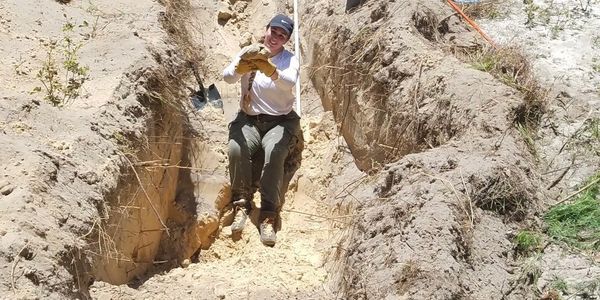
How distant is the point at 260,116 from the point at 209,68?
120cm

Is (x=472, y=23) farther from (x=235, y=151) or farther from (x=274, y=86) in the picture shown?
(x=235, y=151)

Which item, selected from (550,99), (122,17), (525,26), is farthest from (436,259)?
(122,17)

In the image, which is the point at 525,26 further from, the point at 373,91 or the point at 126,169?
the point at 126,169

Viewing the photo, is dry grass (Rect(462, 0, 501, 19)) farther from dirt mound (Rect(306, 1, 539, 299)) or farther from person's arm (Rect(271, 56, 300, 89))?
person's arm (Rect(271, 56, 300, 89))

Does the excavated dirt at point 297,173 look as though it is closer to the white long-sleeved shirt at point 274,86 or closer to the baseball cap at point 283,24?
the white long-sleeved shirt at point 274,86

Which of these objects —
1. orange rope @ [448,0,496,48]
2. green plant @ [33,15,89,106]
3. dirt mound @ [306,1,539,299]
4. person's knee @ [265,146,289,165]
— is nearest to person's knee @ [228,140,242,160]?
person's knee @ [265,146,289,165]

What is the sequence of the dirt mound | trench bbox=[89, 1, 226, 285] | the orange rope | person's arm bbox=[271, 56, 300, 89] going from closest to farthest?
the dirt mound < trench bbox=[89, 1, 226, 285] < person's arm bbox=[271, 56, 300, 89] < the orange rope

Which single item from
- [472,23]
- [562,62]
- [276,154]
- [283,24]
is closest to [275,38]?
[283,24]

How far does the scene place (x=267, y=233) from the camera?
465 centimetres

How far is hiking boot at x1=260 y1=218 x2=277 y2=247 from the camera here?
4.64m

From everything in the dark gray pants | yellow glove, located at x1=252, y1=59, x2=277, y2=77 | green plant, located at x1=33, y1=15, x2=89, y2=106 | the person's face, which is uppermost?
green plant, located at x1=33, y1=15, x2=89, y2=106

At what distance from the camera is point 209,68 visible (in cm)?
595

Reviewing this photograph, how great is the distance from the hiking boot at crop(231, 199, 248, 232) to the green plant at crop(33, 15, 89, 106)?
1.45 m

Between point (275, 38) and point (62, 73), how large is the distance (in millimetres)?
1534
